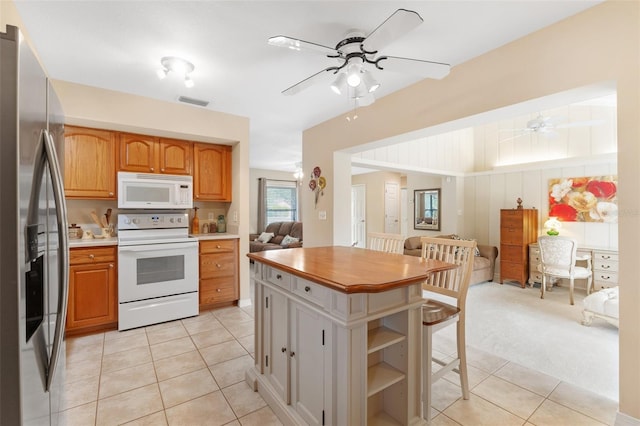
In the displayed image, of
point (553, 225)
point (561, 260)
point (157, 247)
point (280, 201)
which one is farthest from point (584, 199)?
point (280, 201)

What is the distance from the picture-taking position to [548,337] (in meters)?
2.97

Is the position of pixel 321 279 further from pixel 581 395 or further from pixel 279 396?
pixel 581 395

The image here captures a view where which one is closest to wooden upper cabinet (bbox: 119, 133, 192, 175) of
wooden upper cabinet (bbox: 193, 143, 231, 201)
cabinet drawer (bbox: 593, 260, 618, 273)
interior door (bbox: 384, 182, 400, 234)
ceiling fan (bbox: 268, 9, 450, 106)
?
wooden upper cabinet (bbox: 193, 143, 231, 201)

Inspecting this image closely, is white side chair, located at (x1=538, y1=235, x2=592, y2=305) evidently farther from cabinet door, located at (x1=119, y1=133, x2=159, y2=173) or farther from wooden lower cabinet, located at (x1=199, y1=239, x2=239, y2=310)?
cabinet door, located at (x1=119, y1=133, x2=159, y2=173)

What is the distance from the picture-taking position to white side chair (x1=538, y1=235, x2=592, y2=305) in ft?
13.7

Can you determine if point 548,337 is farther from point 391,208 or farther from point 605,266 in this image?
point 391,208

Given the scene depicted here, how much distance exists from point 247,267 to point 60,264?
2.78 metres

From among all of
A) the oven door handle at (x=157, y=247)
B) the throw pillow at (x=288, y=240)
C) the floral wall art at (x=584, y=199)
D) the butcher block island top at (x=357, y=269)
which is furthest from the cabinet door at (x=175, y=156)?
the floral wall art at (x=584, y=199)

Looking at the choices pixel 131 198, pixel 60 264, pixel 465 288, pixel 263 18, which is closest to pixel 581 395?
pixel 465 288

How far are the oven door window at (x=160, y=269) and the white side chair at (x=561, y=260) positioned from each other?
5.09 m

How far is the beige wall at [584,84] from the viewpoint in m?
1.62

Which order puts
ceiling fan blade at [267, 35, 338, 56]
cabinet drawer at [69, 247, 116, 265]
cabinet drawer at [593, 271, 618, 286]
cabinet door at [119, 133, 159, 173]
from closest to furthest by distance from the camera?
ceiling fan blade at [267, 35, 338, 56], cabinet drawer at [69, 247, 116, 265], cabinet door at [119, 133, 159, 173], cabinet drawer at [593, 271, 618, 286]

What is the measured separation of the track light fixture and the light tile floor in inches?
91.8

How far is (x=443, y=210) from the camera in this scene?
640 centimetres
